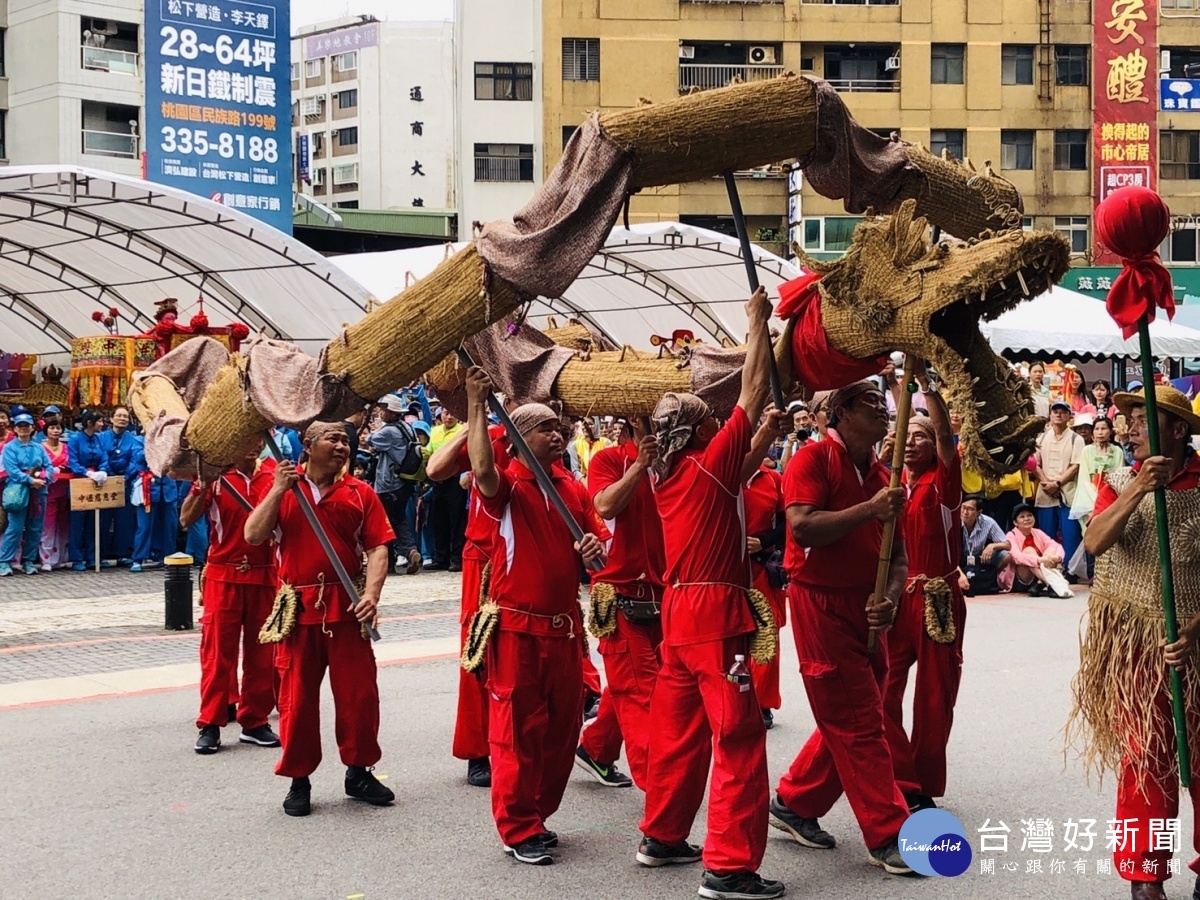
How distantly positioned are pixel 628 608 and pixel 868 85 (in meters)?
33.2

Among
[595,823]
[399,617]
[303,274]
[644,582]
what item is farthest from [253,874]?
[303,274]

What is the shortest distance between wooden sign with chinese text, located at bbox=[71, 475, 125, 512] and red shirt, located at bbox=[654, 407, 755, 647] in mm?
11335

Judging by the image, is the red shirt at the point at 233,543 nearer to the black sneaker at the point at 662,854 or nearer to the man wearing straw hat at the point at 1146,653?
the black sneaker at the point at 662,854

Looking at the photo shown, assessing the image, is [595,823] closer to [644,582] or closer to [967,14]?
[644,582]

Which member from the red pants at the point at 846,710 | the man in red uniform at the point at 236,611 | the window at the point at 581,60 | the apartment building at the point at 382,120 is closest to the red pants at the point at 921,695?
the red pants at the point at 846,710

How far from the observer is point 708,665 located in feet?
19.1

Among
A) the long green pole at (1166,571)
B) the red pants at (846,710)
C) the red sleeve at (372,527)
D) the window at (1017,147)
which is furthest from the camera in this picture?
the window at (1017,147)

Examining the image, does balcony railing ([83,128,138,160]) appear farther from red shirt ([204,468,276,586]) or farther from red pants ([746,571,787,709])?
red pants ([746,571,787,709])

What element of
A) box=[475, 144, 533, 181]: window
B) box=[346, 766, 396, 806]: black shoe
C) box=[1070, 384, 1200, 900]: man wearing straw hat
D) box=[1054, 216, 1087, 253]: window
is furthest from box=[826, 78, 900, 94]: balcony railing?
box=[1070, 384, 1200, 900]: man wearing straw hat

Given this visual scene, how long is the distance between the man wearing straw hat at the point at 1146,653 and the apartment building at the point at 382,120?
173ft

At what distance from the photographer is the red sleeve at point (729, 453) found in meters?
5.71

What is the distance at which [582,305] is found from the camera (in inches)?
896

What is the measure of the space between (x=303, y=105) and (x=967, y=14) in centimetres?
3651

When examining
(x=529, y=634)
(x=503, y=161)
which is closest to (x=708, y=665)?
(x=529, y=634)
